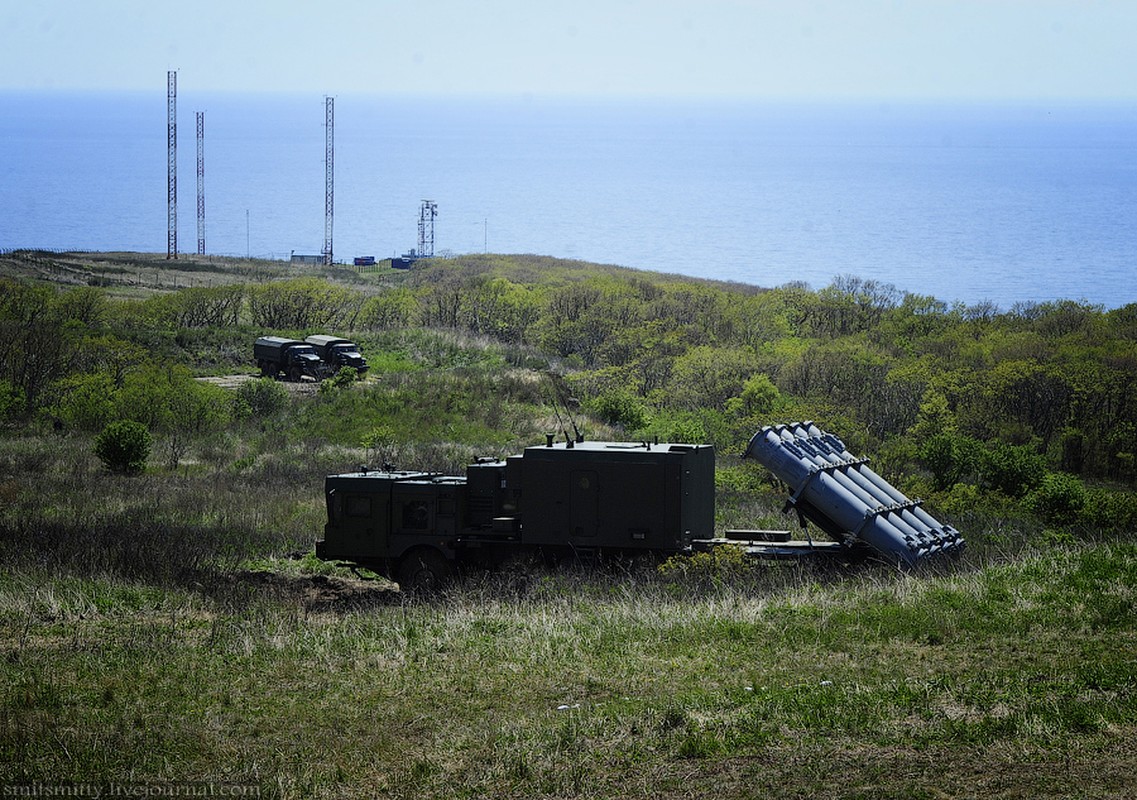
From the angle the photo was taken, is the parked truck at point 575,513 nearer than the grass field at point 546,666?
No

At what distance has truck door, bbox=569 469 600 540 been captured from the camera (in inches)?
733

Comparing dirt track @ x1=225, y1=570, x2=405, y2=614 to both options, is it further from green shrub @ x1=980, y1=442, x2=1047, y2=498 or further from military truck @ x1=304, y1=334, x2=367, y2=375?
military truck @ x1=304, y1=334, x2=367, y2=375

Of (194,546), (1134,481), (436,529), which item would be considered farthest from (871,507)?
(1134,481)

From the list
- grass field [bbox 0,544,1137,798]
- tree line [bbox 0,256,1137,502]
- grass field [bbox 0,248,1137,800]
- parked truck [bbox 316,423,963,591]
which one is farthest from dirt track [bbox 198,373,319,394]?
grass field [bbox 0,544,1137,798]

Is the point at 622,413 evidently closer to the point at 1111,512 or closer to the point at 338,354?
the point at 338,354

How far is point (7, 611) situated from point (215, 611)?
7.88ft

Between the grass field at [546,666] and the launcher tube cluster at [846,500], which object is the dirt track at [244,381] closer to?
the grass field at [546,666]

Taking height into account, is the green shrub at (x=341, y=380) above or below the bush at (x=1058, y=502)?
above

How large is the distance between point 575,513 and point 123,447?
1754 cm

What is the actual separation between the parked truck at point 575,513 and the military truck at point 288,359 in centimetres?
2966

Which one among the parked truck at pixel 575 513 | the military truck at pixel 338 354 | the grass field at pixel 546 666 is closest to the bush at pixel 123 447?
the grass field at pixel 546 666

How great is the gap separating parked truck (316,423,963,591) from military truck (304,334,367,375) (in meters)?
29.7

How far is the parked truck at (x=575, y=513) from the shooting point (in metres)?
18.6

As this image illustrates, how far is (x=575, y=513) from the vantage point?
18.7m
